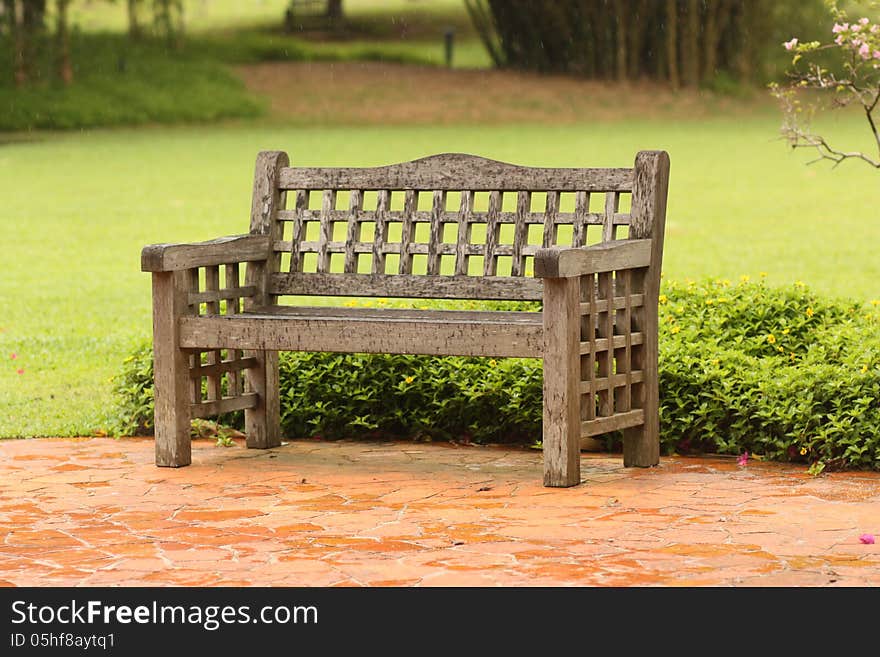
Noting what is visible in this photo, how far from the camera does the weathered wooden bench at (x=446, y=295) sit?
5.47m

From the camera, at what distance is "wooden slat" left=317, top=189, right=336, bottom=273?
6.40 meters

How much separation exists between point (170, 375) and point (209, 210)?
37.9 ft

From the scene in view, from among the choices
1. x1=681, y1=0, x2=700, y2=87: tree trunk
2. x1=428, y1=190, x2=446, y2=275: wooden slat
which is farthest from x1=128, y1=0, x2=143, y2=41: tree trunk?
x1=428, y1=190, x2=446, y2=275: wooden slat

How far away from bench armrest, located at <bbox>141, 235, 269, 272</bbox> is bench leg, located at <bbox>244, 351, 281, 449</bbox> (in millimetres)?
424

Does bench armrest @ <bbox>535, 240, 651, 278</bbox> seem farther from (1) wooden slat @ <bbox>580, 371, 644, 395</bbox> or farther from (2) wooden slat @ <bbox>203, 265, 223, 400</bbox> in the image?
(2) wooden slat @ <bbox>203, 265, 223, 400</bbox>

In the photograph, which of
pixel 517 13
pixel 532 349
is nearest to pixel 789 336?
pixel 532 349


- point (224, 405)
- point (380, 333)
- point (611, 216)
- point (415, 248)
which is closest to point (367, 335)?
point (380, 333)

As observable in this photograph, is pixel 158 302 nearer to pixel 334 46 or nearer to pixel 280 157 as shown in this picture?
pixel 280 157

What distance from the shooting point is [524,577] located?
14.0 ft

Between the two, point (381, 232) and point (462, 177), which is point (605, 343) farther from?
point (381, 232)

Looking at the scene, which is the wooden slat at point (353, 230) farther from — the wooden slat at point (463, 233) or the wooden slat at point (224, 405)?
the wooden slat at point (224, 405)

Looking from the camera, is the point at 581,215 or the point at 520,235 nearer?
the point at 581,215

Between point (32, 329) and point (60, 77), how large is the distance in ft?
71.1

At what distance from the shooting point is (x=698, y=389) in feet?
20.4
